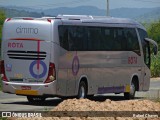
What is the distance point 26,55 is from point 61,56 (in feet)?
3.84

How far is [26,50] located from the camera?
901 inches

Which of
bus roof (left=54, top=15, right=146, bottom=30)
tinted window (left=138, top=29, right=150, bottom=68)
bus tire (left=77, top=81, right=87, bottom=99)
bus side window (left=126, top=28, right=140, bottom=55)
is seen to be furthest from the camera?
tinted window (left=138, top=29, right=150, bottom=68)

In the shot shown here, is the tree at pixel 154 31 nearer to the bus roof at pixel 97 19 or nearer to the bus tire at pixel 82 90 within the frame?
the bus roof at pixel 97 19

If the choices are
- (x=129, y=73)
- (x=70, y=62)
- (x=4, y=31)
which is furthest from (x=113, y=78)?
(x=4, y=31)

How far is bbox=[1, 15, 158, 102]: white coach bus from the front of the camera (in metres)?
22.7

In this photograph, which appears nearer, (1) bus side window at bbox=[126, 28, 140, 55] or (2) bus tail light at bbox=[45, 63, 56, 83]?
(2) bus tail light at bbox=[45, 63, 56, 83]

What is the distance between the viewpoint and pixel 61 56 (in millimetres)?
23062

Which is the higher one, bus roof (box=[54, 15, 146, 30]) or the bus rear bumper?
bus roof (box=[54, 15, 146, 30])

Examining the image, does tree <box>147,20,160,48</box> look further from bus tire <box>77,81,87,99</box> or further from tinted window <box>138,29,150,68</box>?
bus tire <box>77,81,87,99</box>

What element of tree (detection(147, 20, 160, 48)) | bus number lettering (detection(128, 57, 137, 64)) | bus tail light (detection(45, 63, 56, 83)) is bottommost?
tree (detection(147, 20, 160, 48))

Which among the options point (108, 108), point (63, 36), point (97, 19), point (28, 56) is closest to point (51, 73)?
point (28, 56)

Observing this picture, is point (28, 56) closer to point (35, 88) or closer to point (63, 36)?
Result: point (35, 88)

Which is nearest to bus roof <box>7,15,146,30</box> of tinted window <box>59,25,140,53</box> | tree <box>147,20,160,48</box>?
tinted window <box>59,25,140,53</box>

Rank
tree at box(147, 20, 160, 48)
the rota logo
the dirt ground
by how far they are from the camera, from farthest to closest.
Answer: tree at box(147, 20, 160, 48) → the rota logo → the dirt ground
